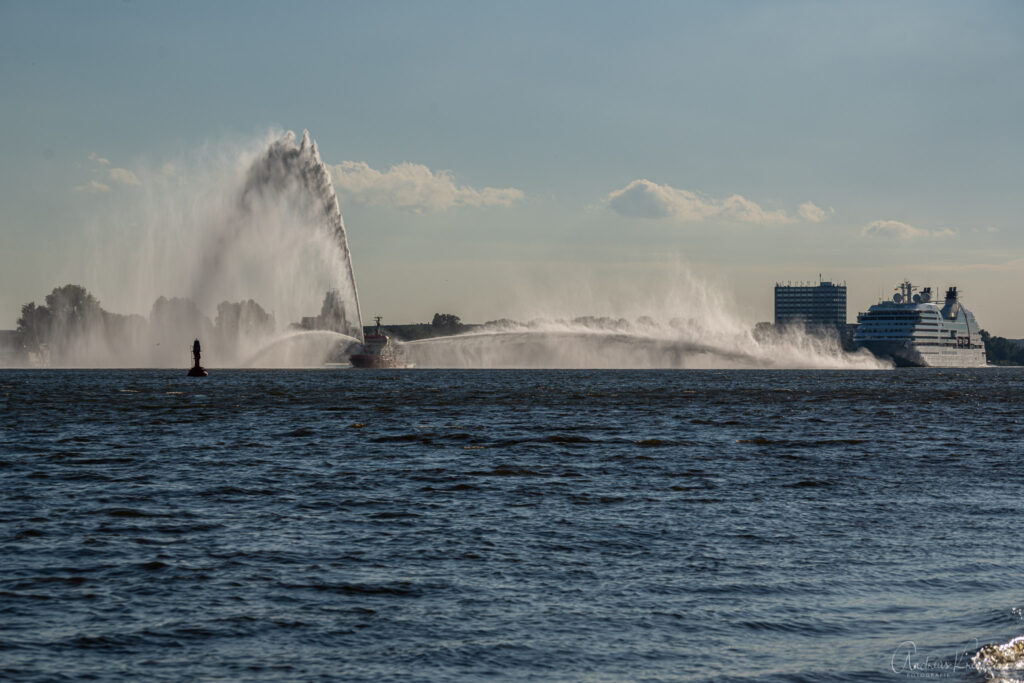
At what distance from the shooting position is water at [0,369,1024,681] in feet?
47.4

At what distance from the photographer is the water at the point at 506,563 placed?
1446 centimetres

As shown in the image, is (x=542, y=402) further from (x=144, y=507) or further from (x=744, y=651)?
(x=744, y=651)

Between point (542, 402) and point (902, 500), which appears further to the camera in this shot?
point (542, 402)

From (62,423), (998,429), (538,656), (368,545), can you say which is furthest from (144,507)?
(998,429)

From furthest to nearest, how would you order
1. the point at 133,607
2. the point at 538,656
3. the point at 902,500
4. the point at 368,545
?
the point at 902,500 < the point at 368,545 < the point at 133,607 < the point at 538,656

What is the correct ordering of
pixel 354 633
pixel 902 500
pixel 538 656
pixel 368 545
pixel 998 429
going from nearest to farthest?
pixel 538 656, pixel 354 633, pixel 368 545, pixel 902 500, pixel 998 429

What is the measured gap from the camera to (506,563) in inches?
799

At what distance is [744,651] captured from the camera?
48.3 ft

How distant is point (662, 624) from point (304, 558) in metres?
7.86

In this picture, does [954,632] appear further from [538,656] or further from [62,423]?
[62,423]

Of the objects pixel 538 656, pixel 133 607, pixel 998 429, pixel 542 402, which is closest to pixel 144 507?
pixel 133 607

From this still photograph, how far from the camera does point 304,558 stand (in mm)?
20703

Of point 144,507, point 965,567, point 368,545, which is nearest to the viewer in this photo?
point 965,567

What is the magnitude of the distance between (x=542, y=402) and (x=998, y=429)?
43909 mm
